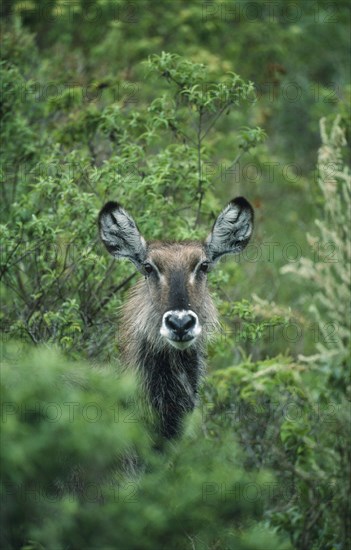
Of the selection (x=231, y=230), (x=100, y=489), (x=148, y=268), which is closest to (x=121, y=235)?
(x=148, y=268)

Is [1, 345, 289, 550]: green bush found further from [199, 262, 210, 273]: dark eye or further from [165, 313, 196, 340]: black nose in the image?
[199, 262, 210, 273]: dark eye

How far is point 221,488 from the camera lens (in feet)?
19.0

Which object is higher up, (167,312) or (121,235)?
(121,235)

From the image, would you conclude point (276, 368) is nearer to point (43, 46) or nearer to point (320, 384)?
point (320, 384)

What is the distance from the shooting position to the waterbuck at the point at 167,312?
7.36 meters

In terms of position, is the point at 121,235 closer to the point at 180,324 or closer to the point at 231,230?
the point at 231,230

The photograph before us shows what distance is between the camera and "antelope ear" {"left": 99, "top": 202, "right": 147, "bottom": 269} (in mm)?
7980

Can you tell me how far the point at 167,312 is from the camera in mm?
7234

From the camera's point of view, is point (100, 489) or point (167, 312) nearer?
point (100, 489)

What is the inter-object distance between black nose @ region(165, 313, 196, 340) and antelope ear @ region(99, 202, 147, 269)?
3.45 feet

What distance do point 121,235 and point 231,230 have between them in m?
1.01

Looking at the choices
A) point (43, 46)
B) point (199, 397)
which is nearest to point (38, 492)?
point (199, 397)

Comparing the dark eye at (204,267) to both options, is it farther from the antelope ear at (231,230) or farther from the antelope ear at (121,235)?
the antelope ear at (121,235)

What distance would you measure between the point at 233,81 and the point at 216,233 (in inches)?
83.8
